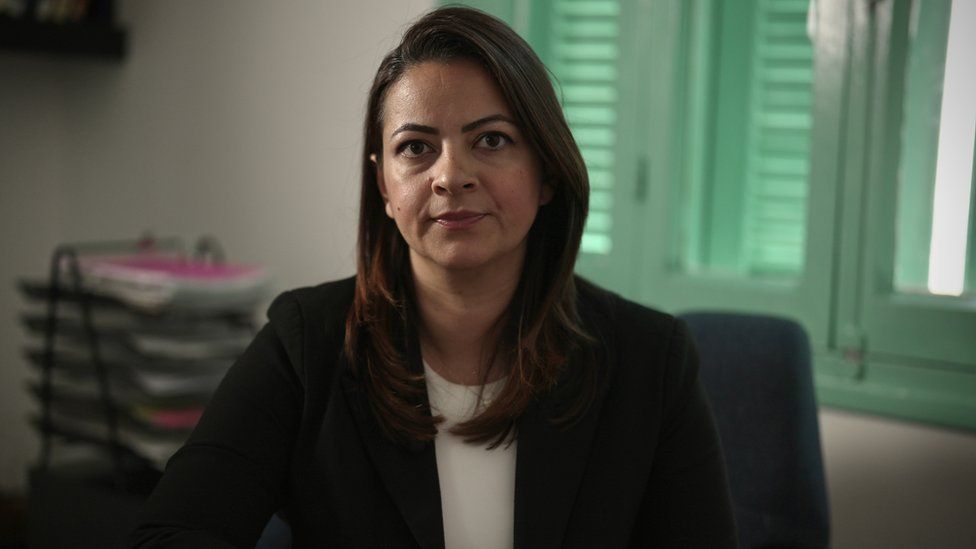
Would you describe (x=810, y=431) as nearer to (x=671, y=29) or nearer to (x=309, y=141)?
(x=671, y=29)

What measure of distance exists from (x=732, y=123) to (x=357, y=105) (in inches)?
36.6

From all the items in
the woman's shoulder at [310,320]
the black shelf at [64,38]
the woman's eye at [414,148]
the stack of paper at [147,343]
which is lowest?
the stack of paper at [147,343]

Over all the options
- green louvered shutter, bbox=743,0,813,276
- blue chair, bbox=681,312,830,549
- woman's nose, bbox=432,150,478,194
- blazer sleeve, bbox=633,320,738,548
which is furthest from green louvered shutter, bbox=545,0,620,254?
woman's nose, bbox=432,150,478,194

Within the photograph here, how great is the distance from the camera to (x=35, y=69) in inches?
118

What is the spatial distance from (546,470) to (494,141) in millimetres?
393

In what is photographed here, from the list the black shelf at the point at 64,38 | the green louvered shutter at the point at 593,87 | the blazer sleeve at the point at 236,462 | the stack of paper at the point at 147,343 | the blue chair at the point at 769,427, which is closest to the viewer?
the blazer sleeve at the point at 236,462

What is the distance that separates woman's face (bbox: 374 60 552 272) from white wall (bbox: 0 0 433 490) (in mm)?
1194

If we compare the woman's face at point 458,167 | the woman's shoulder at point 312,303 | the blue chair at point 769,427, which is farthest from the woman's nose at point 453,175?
the blue chair at point 769,427

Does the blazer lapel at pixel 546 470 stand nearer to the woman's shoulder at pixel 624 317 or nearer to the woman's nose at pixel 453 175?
the woman's shoulder at pixel 624 317

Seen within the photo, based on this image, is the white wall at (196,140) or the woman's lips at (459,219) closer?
the woman's lips at (459,219)

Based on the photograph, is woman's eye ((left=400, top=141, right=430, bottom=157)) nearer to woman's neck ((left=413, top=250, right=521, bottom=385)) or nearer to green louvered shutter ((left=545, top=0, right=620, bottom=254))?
woman's neck ((left=413, top=250, right=521, bottom=385))

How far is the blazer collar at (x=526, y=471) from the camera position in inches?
45.3

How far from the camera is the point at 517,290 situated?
1.28m

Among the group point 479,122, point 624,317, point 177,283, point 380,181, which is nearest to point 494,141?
point 479,122
